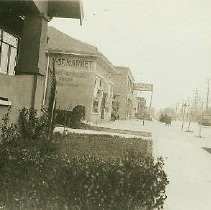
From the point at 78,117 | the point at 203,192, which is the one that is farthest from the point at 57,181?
the point at 78,117

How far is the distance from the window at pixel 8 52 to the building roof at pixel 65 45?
1771 centimetres

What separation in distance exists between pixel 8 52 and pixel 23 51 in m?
0.77

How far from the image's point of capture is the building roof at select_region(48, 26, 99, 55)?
30.7 metres

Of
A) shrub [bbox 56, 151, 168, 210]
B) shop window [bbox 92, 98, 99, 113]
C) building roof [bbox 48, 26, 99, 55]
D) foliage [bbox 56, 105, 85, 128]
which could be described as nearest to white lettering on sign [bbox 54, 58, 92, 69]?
building roof [bbox 48, 26, 99, 55]

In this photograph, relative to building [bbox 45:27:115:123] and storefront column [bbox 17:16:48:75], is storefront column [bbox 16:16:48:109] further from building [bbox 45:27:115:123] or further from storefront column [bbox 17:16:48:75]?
building [bbox 45:27:115:123]

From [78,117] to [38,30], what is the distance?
15.1 metres

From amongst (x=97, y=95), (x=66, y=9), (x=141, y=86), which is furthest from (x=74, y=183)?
(x=141, y=86)

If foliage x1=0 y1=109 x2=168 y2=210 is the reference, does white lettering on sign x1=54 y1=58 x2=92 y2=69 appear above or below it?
above

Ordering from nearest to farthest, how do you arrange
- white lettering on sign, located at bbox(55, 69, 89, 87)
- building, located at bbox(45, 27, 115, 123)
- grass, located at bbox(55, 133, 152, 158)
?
grass, located at bbox(55, 133, 152, 158) → building, located at bbox(45, 27, 115, 123) → white lettering on sign, located at bbox(55, 69, 89, 87)

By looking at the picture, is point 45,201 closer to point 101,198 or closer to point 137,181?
point 101,198

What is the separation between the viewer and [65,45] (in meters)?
31.9

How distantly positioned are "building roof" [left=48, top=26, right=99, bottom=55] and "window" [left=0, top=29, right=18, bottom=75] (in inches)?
697

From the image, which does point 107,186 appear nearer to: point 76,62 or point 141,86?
point 76,62

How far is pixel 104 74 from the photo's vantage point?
1485 inches
